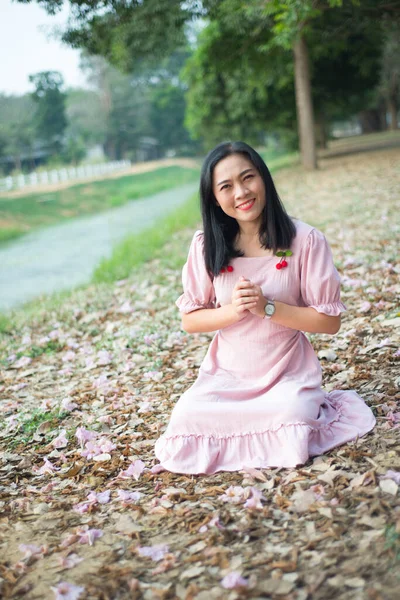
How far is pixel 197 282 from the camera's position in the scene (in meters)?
3.65

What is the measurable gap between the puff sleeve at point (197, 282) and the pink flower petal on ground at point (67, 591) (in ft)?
5.25

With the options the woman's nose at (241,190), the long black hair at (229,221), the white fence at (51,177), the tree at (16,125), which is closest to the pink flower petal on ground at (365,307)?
the long black hair at (229,221)

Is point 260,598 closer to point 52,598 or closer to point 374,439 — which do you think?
point 52,598

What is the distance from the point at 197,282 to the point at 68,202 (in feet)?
90.6

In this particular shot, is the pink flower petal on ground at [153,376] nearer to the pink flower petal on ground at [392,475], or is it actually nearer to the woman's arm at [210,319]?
the woman's arm at [210,319]

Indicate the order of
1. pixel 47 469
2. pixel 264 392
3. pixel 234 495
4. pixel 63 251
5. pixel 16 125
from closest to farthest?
1. pixel 234 495
2. pixel 264 392
3. pixel 47 469
4. pixel 63 251
5. pixel 16 125

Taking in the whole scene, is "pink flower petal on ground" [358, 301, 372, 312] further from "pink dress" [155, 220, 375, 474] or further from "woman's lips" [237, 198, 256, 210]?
"woman's lips" [237, 198, 256, 210]

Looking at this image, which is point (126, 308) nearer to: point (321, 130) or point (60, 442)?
point (60, 442)

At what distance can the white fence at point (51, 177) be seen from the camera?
32344 millimetres

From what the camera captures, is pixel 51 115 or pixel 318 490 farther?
pixel 51 115

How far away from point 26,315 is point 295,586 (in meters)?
6.58

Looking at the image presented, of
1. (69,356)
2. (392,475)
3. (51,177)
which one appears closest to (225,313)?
(392,475)

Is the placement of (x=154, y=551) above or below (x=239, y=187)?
below

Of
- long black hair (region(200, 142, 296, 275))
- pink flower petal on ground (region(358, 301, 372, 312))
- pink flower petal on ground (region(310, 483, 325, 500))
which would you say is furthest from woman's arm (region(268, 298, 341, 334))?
pink flower petal on ground (region(358, 301, 372, 312))
